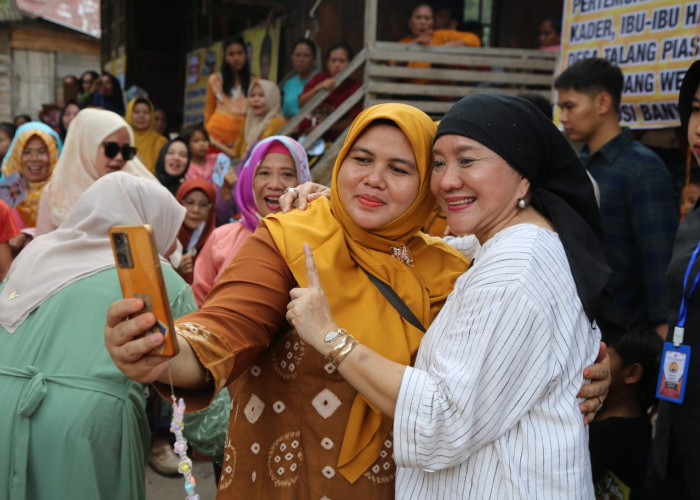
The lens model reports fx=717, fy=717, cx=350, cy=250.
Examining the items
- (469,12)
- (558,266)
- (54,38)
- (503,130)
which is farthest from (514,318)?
(54,38)

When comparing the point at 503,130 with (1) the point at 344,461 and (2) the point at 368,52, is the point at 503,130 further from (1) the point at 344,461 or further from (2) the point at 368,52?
(2) the point at 368,52

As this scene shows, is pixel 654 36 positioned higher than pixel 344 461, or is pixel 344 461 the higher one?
pixel 654 36

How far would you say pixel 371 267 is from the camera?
2025 millimetres

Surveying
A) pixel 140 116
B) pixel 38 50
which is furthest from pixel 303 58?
pixel 38 50

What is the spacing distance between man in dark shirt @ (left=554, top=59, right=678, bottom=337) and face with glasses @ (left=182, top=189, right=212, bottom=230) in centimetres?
258

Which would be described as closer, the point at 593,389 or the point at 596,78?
the point at 593,389

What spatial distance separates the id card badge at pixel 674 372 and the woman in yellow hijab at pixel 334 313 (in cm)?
81

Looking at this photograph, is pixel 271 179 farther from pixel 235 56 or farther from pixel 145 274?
pixel 235 56

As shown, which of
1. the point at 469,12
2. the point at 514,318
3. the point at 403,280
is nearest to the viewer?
the point at 514,318

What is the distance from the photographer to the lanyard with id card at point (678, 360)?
7.50ft

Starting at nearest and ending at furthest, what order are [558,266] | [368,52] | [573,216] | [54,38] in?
1. [558,266]
2. [573,216]
3. [368,52]
4. [54,38]

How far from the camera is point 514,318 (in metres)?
1.56

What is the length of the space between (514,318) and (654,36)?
376cm

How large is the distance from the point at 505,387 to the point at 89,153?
143 inches
